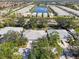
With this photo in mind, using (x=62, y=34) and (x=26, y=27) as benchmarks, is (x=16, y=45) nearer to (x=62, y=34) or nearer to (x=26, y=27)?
(x=62, y=34)

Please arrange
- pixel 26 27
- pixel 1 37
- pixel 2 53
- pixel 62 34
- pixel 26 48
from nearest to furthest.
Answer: pixel 2 53 < pixel 26 48 < pixel 1 37 < pixel 62 34 < pixel 26 27

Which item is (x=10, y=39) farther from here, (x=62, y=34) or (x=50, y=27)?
(x=50, y=27)

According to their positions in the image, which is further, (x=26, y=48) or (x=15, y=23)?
(x=15, y=23)

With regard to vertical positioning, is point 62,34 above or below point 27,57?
below

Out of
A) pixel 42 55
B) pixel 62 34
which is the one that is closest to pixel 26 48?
pixel 42 55

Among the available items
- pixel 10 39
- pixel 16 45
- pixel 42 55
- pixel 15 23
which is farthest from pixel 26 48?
pixel 15 23

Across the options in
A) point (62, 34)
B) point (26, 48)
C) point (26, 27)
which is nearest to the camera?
Result: point (26, 48)

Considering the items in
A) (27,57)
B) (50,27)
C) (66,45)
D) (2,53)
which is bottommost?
(50,27)

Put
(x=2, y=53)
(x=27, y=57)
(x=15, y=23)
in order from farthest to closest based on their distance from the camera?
(x=15, y=23)
(x=27, y=57)
(x=2, y=53)

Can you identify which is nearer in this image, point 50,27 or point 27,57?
point 27,57
